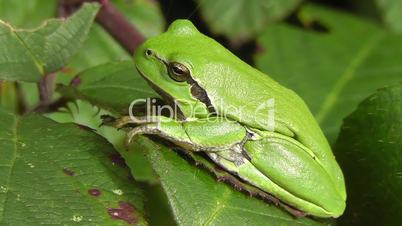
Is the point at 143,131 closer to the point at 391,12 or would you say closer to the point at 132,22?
the point at 132,22

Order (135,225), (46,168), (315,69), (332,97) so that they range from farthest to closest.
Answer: (315,69) → (332,97) → (46,168) → (135,225)

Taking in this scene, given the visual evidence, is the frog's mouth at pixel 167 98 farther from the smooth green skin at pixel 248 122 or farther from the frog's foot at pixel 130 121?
the frog's foot at pixel 130 121

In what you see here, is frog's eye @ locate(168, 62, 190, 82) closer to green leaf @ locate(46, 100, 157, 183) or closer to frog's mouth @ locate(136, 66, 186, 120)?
frog's mouth @ locate(136, 66, 186, 120)

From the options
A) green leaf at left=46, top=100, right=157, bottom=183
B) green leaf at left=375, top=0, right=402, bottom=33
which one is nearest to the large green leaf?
green leaf at left=46, top=100, right=157, bottom=183

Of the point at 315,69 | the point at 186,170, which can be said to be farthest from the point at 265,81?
the point at 315,69

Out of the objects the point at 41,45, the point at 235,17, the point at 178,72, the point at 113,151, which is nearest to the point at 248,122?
the point at 178,72

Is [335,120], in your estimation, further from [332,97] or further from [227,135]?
[227,135]

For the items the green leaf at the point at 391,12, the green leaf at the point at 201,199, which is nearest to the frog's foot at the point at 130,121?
the green leaf at the point at 201,199
